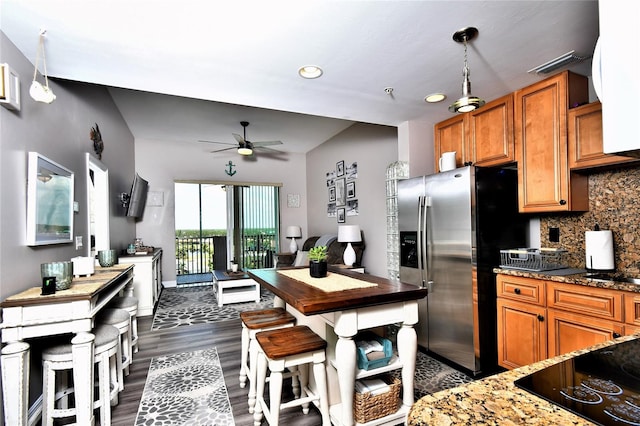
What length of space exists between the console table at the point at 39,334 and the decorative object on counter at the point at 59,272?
8 cm

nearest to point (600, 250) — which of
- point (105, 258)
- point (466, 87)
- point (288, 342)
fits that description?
point (466, 87)

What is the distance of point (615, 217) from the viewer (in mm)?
2344

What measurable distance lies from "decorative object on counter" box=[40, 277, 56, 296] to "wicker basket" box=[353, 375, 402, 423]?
1836mm

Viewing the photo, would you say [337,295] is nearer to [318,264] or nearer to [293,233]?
[318,264]

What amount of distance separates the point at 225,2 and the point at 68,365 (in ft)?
7.16

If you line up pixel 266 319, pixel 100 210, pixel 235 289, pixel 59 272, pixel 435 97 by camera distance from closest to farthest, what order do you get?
pixel 59 272
pixel 266 319
pixel 435 97
pixel 100 210
pixel 235 289

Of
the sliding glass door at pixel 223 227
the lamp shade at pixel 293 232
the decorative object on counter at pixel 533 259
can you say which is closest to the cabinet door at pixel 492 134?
the decorative object on counter at pixel 533 259

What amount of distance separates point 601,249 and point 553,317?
0.60m

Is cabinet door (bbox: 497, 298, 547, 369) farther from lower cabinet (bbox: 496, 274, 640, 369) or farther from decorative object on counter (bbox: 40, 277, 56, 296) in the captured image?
decorative object on counter (bbox: 40, 277, 56, 296)

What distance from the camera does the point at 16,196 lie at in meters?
2.00

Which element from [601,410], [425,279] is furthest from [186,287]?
[601,410]

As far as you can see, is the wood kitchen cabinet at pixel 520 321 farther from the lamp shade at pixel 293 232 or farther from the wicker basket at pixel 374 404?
the lamp shade at pixel 293 232

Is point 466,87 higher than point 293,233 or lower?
higher

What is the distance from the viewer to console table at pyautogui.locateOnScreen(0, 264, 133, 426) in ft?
5.60
